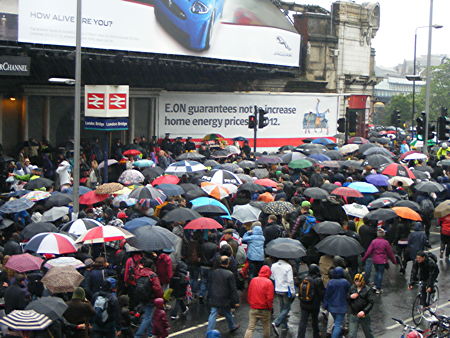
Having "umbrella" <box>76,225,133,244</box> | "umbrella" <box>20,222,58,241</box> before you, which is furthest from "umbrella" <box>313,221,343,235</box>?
"umbrella" <box>20,222,58,241</box>

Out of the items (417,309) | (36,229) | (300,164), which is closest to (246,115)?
(300,164)

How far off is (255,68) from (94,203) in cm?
2049

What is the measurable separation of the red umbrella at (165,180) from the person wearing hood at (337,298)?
814cm

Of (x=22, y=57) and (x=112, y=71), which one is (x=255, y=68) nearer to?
(x=112, y=71)

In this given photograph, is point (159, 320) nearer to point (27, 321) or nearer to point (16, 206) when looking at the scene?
point (27, 321)

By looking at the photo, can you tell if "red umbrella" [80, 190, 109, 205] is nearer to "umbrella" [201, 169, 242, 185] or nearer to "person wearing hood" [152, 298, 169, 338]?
"umbrella" [201, 169, 242, 185]

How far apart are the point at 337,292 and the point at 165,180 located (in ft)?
27.5

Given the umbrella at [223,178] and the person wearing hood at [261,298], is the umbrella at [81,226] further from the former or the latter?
the umbrella at [223,178]

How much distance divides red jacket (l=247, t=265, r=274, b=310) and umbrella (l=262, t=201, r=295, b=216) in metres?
4.65

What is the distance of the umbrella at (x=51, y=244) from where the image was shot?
1263 cm

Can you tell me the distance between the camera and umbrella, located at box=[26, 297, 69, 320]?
9750mm

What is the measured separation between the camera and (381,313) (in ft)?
49.1

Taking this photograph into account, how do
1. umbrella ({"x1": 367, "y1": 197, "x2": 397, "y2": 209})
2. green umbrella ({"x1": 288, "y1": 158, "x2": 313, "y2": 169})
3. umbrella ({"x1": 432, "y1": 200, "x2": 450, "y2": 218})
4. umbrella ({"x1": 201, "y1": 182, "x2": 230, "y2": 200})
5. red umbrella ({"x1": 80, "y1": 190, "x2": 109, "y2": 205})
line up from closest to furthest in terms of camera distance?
red umbrella ({"x1": 80, "y1": 190, "x2": 109, "y2": 205}) → umbrella ({"x1": 432, "y1": 200, "x2": 450, "y2": 218}) → umbrella ({"x1": 201, "y1": 182, "x2": 230, "y2": 200}) → umbrella ({"x1": 367, "y1": 197, "x2": 397, "y2": 209}) → green umbrella ({"x1": 288, "y1": 158, "x2": 313, "y2": 169})

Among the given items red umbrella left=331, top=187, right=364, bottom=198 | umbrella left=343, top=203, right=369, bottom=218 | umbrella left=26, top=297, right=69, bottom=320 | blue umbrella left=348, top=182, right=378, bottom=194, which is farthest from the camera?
blue umbrella left=348, top=182, right=378, bottom=194
